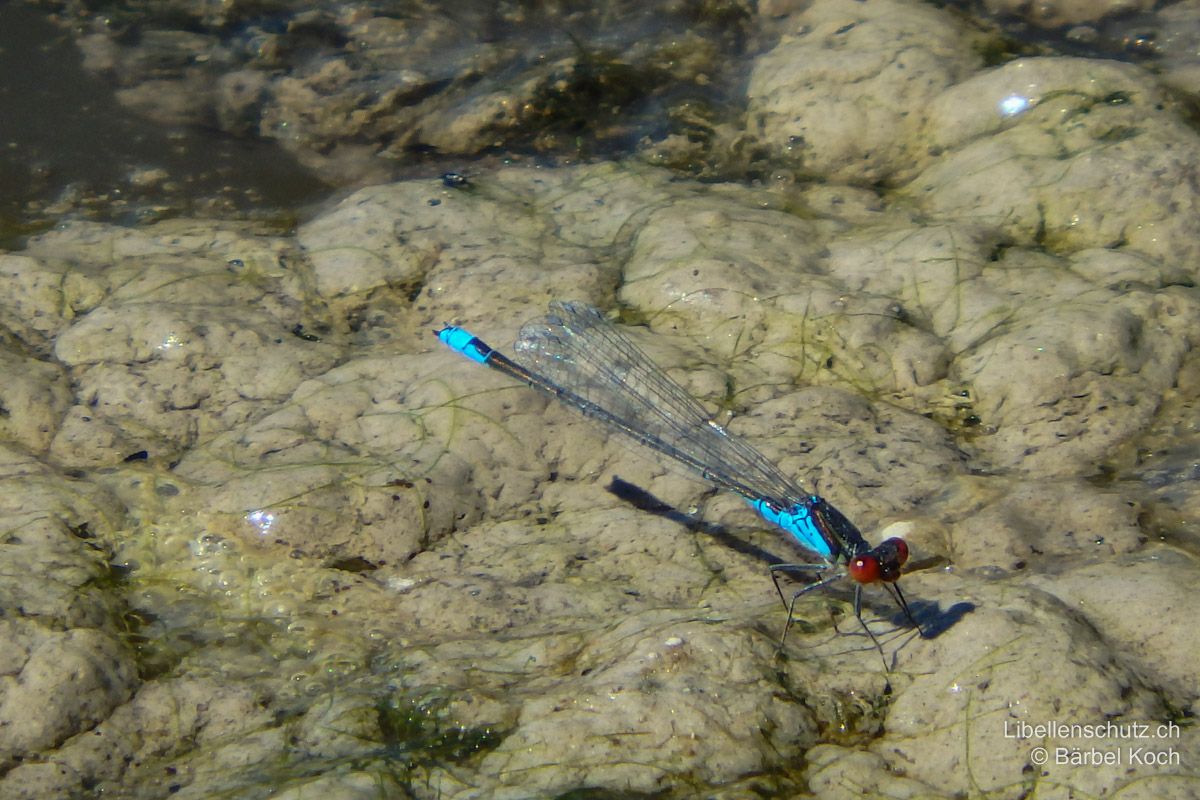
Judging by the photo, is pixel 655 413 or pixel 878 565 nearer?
pixel 878 565

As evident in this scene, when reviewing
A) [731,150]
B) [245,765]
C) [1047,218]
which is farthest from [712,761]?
[731,150]

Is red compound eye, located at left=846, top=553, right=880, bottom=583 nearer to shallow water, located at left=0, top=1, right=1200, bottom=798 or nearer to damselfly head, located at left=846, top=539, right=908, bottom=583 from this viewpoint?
damselfly head, located at left=846, top=539, right=908, bottom=583

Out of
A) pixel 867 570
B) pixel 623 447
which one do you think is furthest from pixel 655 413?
pixel 867 570

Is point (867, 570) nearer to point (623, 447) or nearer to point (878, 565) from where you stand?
point (878, 565)

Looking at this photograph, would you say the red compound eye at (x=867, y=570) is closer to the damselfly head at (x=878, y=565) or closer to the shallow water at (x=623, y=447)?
the damselfly head at (x=878, y=565)

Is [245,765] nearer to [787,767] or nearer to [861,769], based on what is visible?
[787,767]

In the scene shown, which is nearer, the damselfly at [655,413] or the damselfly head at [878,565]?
the damselfly head at [878,565]

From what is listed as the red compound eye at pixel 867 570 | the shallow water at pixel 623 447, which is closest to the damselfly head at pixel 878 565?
the red compound eye at pixel 867 570

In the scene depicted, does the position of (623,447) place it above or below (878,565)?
below

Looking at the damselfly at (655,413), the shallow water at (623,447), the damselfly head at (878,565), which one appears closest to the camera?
the shallow water at (623,447)
